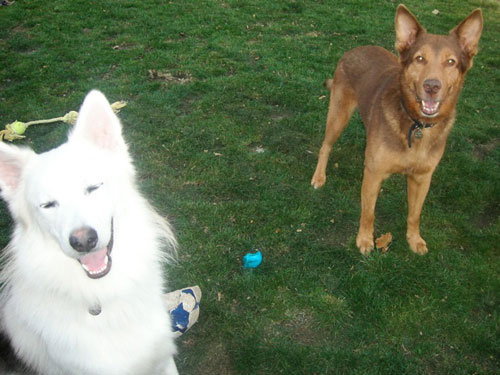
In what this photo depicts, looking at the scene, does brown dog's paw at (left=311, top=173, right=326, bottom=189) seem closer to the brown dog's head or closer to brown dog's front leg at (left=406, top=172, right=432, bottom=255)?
brown dog's front leg at (left=406, top=172, right=432, bottom=255)

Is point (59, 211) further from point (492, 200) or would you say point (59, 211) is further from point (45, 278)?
point (492, 200)

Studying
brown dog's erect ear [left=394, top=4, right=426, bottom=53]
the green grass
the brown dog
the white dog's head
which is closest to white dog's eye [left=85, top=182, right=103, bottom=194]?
the white dog's head

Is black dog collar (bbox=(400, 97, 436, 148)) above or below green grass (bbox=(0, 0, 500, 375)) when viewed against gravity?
above

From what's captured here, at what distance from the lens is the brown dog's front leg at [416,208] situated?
3646mm

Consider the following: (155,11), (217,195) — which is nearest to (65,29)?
(155,11)

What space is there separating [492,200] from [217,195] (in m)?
3.02

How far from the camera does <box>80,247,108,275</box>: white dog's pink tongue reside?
2045 mm

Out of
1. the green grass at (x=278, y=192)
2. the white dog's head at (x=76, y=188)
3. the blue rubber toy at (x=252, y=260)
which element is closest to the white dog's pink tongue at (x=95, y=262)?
the white dog's head at (x=76, y=188)

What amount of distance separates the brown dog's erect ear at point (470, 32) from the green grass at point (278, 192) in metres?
1.72

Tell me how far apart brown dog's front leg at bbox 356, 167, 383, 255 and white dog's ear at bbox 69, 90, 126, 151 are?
90.3 inches

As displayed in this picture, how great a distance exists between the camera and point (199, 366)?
296 cm

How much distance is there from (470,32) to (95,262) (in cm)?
333

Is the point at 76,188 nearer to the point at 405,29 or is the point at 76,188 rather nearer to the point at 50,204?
the point at 50,204

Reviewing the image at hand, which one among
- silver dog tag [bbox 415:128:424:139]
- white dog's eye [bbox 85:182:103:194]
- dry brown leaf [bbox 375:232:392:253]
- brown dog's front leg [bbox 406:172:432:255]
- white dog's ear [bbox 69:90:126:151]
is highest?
white dog's ear [bbox 69:90:126:151]
